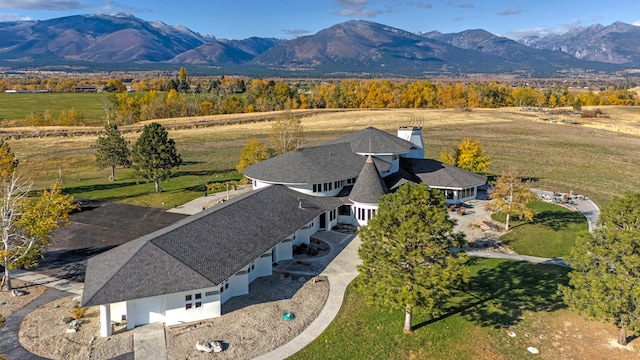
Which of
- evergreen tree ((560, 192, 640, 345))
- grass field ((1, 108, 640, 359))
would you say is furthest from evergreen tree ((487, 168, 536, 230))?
evergreen tree ((560, 192, 640, 345))

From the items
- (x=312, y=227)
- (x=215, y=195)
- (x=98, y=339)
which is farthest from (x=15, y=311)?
(x=215, y=195)

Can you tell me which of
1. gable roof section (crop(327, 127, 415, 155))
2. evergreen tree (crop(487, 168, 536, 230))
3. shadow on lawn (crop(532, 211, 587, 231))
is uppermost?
gable roof section (crop(327, 127, 415, 155))

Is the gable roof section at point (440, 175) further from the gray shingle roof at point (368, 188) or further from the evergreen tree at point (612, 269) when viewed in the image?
the evergreen tree at point (612, 269)

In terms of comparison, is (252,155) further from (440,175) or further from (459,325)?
(459,325)

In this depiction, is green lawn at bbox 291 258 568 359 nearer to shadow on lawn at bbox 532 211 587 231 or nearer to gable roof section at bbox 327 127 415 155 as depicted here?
shadow on lawn at bbox 532 211 587 231

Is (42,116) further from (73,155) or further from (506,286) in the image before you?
(506,286)

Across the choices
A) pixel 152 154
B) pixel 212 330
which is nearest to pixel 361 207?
pixel 212 330
